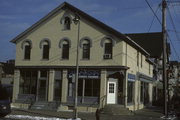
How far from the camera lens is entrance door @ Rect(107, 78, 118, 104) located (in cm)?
2623

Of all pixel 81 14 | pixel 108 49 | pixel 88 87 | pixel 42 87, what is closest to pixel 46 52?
pixel 42 87

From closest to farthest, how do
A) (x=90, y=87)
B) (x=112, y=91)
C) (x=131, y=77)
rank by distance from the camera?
(x=112, y=91)
(x=90, y=87)
(x=131, y=77)

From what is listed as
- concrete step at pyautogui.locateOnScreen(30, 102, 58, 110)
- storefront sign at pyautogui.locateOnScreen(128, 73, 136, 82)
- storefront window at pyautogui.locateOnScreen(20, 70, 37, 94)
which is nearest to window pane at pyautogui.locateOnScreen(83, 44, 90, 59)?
storefront sign at pyautogui.locateOnScreen(128, 73, 136, 82)

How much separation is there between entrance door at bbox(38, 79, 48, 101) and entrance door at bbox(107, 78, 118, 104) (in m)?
6.32

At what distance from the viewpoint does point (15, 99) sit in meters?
29.4

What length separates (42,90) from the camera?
28.6 metres

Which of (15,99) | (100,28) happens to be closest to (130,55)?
(100,28)

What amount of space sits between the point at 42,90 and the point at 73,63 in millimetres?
4236

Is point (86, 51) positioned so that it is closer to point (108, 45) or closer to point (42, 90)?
point (108, 45)

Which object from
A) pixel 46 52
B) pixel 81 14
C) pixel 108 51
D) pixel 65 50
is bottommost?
pixel 108 51

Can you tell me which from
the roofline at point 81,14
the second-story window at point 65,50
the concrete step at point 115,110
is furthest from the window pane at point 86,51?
the concrete step at point 115,110

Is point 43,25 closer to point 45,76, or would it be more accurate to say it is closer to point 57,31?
point 57,31

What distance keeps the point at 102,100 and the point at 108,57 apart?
3931 millimetres

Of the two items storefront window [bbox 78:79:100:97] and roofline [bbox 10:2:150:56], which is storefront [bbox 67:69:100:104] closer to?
storefront window [bbox 78:79:100:97]
